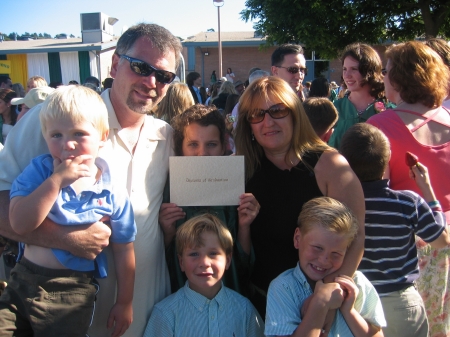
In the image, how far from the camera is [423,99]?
9.00 ft

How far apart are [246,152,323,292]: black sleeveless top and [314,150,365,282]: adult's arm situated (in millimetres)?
82

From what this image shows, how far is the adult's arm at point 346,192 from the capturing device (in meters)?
1.95

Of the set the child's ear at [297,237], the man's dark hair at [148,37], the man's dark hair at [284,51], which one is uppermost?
the man's dark hair at [284,51]

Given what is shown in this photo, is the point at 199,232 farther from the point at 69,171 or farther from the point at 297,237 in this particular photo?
the point at 69,171

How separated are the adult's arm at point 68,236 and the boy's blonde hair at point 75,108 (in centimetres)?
45

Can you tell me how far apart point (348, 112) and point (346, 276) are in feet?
8.46

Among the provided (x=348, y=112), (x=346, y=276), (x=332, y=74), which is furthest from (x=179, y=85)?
(x=332, y=74)

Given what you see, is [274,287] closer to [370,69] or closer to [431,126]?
[431,126]

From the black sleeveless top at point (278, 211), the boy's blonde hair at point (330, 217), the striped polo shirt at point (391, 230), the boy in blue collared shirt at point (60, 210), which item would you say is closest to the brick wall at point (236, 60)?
the striped polo shirt at point (391, 230)

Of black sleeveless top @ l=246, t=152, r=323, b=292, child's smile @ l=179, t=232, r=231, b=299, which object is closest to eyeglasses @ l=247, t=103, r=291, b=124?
black sleeveless top @ l=246, t=152, r=323, b=292

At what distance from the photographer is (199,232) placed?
6.92 ft

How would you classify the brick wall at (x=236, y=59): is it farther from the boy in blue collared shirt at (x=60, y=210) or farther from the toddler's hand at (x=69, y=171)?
the toddler's hand at (x=69, y=171)

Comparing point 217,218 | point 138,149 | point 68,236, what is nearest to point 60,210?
point 68,236

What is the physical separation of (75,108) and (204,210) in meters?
0.96
